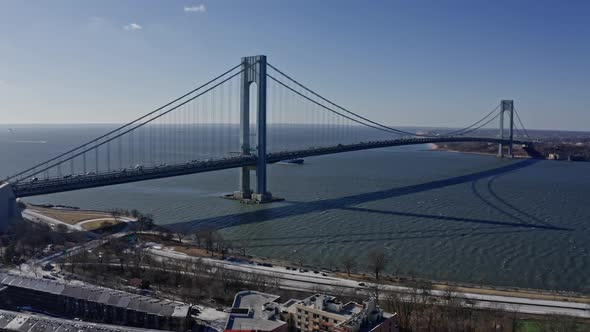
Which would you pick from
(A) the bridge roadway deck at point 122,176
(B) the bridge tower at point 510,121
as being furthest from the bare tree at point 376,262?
(B) the bridge tower at point 510,121

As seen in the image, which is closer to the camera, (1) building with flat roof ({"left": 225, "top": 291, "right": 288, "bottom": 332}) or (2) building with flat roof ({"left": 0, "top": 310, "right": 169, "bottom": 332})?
(1) building with flat roof ({"left": 225, "top": 291, "right": 288, "bottom": 332})

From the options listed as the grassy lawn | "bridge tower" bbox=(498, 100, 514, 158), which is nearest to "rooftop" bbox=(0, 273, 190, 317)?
the grassy lawn

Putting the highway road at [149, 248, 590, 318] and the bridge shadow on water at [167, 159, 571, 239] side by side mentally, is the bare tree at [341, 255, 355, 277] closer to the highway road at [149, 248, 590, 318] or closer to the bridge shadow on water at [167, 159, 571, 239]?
the highway road at [149, 248, 590, 318]

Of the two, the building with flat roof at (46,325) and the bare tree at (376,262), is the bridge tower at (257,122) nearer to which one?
the bare tree at (376,262)

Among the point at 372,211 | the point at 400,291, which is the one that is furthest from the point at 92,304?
the point at 372,211

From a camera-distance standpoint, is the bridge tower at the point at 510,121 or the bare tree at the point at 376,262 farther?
the bridge tower at the point at 510,121

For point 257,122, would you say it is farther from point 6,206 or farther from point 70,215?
point 6,206
